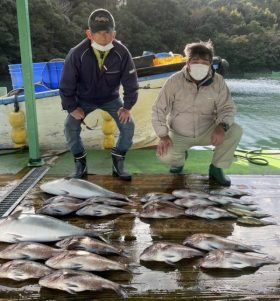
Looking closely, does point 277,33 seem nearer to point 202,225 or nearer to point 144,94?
point 144,94

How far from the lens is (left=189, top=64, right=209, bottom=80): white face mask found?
358 centimetres

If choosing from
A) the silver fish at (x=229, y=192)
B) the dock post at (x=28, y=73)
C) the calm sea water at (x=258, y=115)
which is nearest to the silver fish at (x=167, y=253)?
the silver fish at (x=229, y=192)

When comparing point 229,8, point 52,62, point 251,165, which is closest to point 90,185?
Result: point 251,165

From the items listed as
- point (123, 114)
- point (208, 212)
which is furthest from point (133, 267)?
point (123, 114)

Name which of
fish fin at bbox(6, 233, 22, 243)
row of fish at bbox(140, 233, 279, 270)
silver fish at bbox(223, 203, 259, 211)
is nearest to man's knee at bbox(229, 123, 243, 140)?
silver fish at bbox(223, 203, 259, 211)

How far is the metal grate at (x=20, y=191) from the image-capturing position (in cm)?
319

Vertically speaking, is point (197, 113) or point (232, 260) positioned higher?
point (197, 113)

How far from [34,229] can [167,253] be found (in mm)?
879

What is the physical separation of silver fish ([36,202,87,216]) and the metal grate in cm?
30

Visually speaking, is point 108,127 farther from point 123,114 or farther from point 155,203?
point 155,203

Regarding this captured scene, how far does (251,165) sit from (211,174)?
0.91 meters

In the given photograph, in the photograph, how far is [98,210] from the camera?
120 inches

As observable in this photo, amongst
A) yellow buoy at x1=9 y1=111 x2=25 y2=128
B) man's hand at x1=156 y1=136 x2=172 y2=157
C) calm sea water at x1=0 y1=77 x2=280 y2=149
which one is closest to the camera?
man's hand at x1=156 y1=136 x2=172 y2=157

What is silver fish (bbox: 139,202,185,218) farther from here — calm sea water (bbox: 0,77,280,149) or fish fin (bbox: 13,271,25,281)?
calm sea water (bbox: 0,77,280,149)
